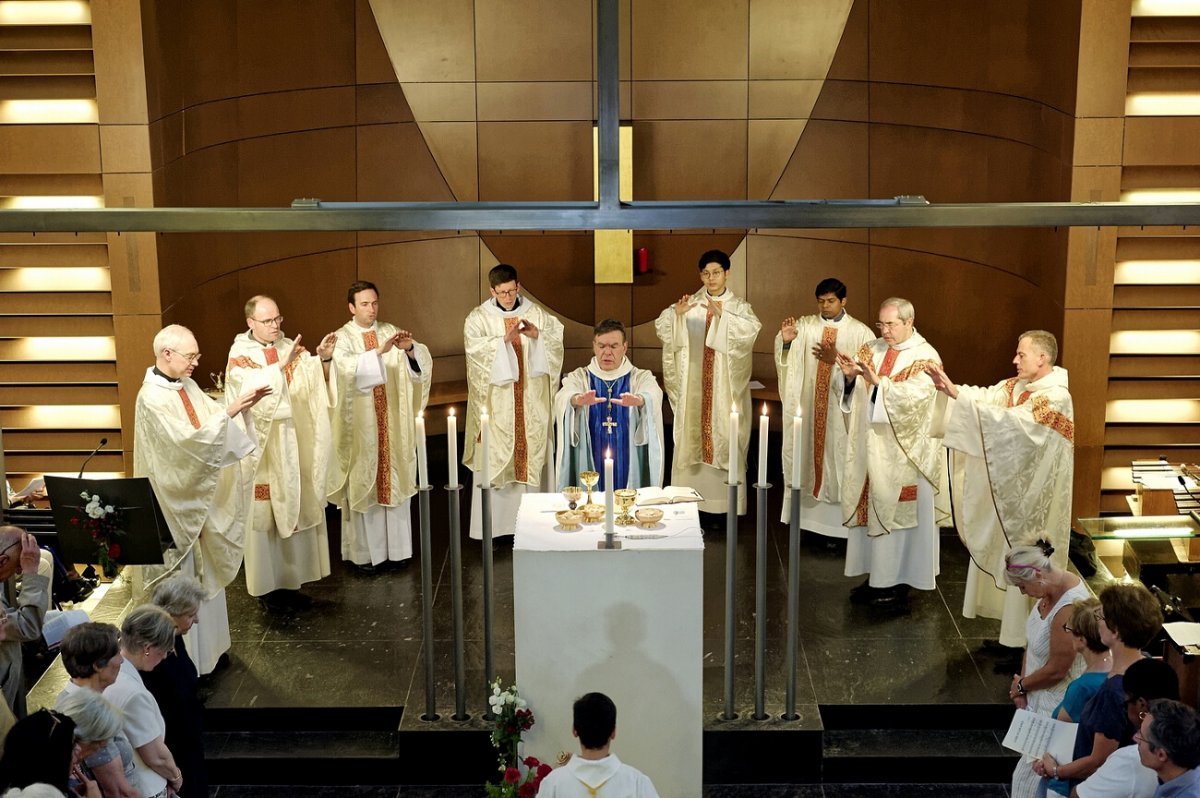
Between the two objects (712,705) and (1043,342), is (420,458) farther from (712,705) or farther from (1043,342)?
(1043,342)

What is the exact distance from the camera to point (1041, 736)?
16.6 ft

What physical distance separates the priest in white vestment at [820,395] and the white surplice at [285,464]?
2.93m

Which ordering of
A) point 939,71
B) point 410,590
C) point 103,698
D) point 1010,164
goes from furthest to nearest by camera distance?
point 939,71
point 1010,164
point 410,590
point 103,698

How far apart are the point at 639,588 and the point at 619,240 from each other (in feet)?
18.0

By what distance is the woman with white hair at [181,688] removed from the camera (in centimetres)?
506

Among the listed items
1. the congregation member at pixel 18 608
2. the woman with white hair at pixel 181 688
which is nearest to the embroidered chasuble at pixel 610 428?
the woman with white hair at pixel 181 688

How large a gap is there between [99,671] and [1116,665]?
3.45 metres

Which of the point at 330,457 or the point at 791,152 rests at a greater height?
the point at 791,152

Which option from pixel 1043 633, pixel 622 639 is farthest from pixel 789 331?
pixel 1043 633

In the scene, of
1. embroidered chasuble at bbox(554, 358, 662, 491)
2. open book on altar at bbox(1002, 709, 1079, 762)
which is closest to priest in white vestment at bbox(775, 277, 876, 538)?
embroidered chasuble at bbox(554, 358, 662, 491)

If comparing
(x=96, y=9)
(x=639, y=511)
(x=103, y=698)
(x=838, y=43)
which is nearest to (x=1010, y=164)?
(x=838, y=43)

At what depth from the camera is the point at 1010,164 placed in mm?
9438

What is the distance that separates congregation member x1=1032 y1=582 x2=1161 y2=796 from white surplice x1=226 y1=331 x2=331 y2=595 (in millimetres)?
4732

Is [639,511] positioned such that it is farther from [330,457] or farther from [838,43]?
[838,43]
